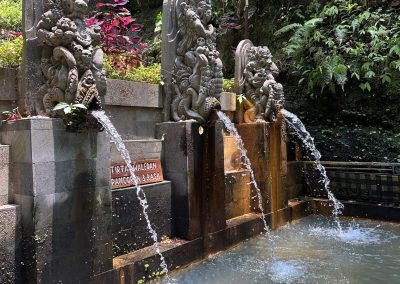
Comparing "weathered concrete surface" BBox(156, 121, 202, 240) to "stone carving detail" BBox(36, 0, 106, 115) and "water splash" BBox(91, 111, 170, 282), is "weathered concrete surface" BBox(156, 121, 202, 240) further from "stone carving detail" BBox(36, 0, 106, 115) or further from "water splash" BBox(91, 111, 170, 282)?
"stone carving detail" BBox(36, 0, 106, 115)

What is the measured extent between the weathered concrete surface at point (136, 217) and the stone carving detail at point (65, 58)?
1562 millimetres

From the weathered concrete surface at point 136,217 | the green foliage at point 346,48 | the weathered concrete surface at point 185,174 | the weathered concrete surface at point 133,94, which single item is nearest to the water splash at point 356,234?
the weathered concrete surface at point 185,174

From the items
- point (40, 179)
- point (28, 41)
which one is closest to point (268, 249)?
point (40, 179)

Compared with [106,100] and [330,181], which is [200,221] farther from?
[330,181]

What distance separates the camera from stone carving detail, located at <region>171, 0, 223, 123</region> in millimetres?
6289

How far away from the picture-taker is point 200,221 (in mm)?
6215

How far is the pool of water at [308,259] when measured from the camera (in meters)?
5.20

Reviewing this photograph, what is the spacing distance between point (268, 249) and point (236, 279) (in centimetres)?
164

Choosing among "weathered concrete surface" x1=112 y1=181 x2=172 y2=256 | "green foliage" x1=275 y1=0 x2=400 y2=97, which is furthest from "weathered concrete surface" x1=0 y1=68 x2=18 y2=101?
"green foliage" x1=275 y1=0 x2=400 y2=97

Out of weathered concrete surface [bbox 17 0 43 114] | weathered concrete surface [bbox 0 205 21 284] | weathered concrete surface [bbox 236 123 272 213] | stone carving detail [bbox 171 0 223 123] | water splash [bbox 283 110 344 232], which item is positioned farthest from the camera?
water splash [bbox 283 110 344 232]

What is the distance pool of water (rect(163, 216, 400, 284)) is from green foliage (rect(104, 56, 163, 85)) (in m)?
3.20

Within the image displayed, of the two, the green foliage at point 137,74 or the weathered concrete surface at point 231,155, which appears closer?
the green foliage at point 137,74

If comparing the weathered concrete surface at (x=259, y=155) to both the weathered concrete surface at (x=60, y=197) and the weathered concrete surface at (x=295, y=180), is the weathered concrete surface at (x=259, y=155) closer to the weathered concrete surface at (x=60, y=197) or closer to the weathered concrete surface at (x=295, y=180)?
the weathered concrete surface at (x=295, y=180)

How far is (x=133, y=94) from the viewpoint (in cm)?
598
